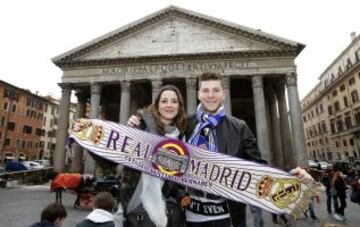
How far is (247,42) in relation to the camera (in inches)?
823

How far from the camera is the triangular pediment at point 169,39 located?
2095cm

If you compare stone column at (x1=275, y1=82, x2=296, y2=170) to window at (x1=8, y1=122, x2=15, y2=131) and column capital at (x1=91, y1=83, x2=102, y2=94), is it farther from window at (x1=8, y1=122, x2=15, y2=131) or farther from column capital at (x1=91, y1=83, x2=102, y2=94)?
window at (x1=8, y1=122, x2=15, y2=131)

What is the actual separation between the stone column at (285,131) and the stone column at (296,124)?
1.76 metres

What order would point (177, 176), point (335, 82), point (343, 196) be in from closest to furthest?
point (177, 176) < point (343, 196) < point (335, 82)

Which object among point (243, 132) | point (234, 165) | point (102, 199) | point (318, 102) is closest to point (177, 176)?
point (234, 165)

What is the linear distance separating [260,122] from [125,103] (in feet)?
33.4

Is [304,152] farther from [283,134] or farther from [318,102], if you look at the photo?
[318,102]

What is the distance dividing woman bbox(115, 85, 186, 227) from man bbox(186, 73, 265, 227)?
6.4 inches

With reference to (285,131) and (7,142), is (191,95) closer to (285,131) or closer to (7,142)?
(285,131)

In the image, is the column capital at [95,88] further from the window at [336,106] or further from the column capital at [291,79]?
the window at [336,106]

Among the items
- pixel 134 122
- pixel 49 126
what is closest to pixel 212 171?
pixel 134 122

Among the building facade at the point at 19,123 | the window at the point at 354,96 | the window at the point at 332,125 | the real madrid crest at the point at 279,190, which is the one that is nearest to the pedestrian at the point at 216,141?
the real madrid crest at the point at 279,190

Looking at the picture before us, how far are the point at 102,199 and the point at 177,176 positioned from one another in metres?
1.90

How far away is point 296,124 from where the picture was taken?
1892 cm
